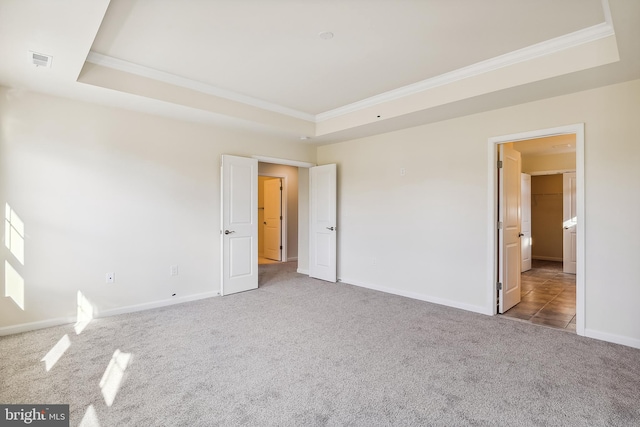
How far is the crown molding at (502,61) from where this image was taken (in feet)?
8.57

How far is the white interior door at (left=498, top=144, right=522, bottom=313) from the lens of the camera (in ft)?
12.7

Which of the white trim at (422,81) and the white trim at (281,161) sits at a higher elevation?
the white trim at (422,81)

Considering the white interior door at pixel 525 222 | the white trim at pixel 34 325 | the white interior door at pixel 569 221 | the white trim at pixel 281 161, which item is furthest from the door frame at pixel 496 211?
the white trim at pixel 34 325

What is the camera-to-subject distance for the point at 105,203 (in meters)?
3.66

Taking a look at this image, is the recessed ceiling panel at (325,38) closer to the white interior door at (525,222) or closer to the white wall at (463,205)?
the white wall at (463,205)

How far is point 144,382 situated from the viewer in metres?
2.27

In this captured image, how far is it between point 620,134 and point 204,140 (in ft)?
15.6

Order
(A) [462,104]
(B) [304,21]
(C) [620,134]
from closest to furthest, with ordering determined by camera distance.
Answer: (B) [304,21] < (C) [620,134] < (A) [462,104]

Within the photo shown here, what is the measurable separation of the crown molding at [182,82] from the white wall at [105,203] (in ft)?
2.33

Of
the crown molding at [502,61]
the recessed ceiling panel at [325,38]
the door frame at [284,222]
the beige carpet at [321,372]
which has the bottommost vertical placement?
the beige carpet at [321,372]

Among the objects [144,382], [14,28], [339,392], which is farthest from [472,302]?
[14,28]

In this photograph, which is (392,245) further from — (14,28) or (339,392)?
(14,28)

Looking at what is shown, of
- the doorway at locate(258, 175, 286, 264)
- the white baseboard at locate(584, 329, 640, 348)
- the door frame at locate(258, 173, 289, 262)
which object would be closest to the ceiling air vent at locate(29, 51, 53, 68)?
the doorway at locate(258, 175, 286, 264)

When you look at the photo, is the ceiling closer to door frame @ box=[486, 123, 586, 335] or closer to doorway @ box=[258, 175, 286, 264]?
door frame @ box=[486, 123, 586, 335]
